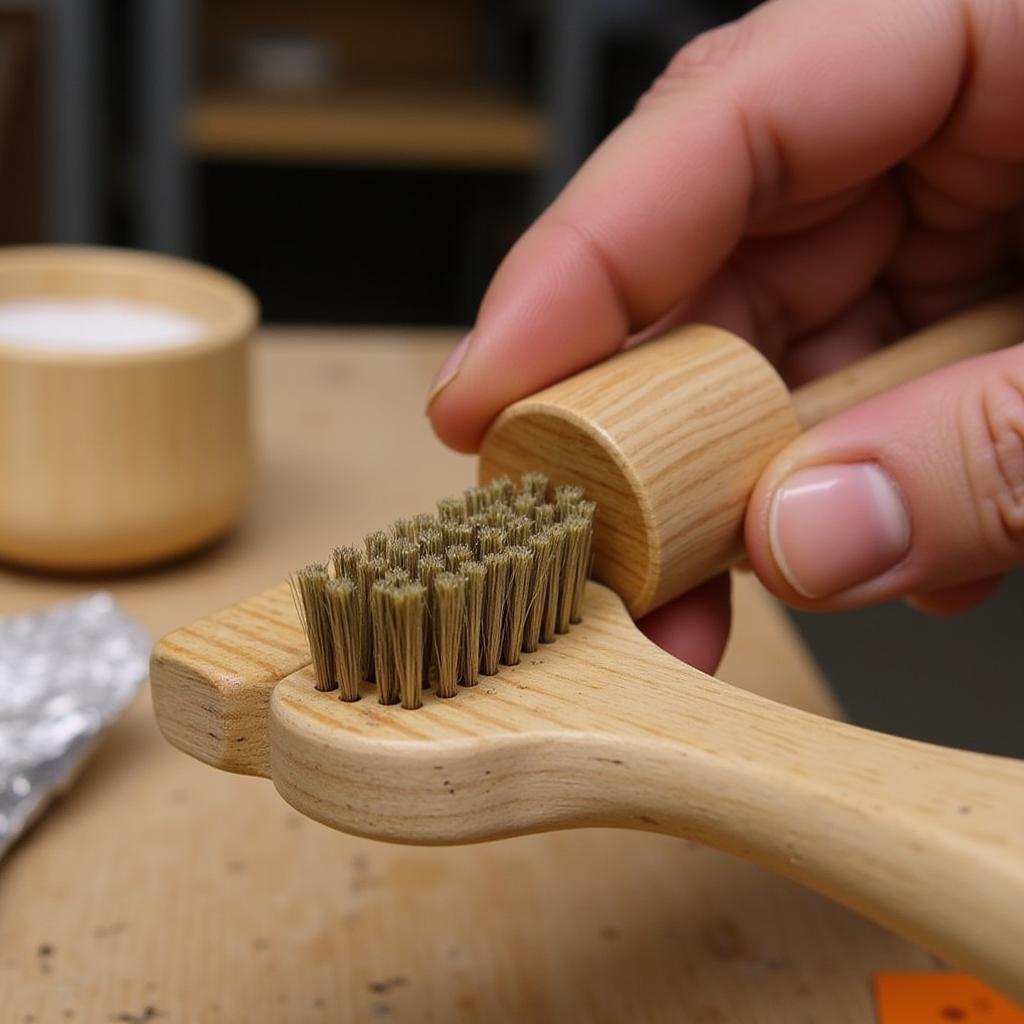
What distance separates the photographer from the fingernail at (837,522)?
1.54 ft

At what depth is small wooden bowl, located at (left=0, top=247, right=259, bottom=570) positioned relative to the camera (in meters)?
0.61

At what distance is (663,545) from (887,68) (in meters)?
0.23

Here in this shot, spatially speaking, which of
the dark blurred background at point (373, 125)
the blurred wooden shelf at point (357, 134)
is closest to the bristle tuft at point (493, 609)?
the dark blurred background at point (373, 125)

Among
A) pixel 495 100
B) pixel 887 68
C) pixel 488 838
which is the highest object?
pixel 887 68

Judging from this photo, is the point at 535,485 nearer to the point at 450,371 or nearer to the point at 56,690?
the point at 450,371

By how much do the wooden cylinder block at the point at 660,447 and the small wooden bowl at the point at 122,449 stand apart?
0.20 metres

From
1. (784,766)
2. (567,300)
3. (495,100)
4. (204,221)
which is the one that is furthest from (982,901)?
(204,221)

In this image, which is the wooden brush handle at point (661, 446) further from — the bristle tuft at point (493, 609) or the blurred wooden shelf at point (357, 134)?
the blurred wooden shelf at point (357, 134)

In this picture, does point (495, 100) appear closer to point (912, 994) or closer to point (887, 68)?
point (887, 68)

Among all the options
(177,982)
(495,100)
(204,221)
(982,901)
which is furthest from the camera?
(204,221)

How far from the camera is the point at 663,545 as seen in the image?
443mm

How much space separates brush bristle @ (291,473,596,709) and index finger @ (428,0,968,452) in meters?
0.11

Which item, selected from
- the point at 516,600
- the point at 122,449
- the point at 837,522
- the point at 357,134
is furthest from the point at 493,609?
the point at 357,134

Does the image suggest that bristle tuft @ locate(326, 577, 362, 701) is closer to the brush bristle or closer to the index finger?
the brush bristle
